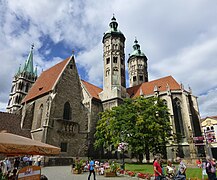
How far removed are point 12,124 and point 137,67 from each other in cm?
3750

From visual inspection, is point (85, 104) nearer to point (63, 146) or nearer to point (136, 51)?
point (63, 146)

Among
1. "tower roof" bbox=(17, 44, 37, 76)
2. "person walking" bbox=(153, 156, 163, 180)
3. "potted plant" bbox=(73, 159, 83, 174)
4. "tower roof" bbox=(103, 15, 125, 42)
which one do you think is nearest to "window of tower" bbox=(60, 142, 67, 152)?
"potted plant" bbox=(73, 159, 83, 174)

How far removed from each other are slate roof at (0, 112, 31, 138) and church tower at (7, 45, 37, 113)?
27.7 m

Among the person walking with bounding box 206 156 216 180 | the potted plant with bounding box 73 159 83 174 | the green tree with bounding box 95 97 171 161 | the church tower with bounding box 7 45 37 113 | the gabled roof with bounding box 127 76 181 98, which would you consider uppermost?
the church tower with bounding box 7 45 37 113

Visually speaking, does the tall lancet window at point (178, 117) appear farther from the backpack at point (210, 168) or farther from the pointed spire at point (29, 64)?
the pointed spire at point (29, 64)

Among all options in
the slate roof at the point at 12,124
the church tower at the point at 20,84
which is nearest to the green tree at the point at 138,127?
the slate roof at the point at 12,124

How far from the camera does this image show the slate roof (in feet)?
72.3

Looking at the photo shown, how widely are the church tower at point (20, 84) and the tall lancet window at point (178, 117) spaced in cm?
4121

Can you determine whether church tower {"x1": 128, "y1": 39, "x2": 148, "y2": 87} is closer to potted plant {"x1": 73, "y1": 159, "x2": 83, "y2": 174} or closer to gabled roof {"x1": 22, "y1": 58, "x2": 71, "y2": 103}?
gabled roof {"x1": 22, "y1": 58, "x2": 71, "y2": 103}

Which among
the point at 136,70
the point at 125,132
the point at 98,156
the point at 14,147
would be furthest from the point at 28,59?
the point at 14,147

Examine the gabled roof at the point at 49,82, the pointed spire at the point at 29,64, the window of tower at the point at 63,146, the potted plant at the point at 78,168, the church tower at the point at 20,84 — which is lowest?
the potted plant at the point at 78,168

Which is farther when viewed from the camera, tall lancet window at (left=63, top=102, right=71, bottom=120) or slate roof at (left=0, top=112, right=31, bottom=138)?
tall lancet window at (left=63, top=102, right=71, bottom=120)

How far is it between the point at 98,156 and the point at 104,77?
652 inches

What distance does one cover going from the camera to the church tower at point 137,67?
50.4 metres
